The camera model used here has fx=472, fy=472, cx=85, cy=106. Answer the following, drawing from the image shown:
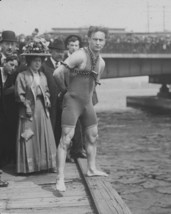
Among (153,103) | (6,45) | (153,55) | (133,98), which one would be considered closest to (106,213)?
(6,45)

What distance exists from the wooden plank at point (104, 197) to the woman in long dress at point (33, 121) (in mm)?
614

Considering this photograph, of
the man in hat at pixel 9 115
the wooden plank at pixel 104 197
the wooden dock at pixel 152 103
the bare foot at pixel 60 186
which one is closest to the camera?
the wooden plank at pixel 104 197

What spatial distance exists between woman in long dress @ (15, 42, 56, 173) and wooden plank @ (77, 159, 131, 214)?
614mm

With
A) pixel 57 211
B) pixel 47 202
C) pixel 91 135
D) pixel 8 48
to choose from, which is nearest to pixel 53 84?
pixel 8 48

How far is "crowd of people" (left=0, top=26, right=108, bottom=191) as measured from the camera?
5258 mm

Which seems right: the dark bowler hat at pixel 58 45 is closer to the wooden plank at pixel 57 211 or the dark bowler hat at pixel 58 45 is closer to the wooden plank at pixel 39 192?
the wooden plank at pixel 39 192

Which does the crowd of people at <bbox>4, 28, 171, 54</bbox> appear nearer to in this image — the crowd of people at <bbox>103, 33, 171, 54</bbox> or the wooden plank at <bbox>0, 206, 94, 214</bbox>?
the crowd of people at <bbox>103, 33, 171, 54</bbox>

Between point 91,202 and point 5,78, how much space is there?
262cm

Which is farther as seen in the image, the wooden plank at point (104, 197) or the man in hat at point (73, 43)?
the man in hat at point (73, 43)

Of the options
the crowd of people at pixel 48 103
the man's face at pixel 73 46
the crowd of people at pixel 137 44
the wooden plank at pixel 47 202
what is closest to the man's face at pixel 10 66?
the crowd of people at pixel 48 103

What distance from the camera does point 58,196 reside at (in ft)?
16.5

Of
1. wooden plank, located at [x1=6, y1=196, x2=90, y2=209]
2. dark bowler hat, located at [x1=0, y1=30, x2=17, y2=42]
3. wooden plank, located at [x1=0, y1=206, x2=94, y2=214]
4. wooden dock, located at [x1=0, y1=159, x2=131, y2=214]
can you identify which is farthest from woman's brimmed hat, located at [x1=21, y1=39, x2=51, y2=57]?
wooden plank, located at [x1=0, y1=206, x2=94, y2=214]

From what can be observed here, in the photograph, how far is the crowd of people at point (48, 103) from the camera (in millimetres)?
5258

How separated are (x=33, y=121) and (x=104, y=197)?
66.2 inches
